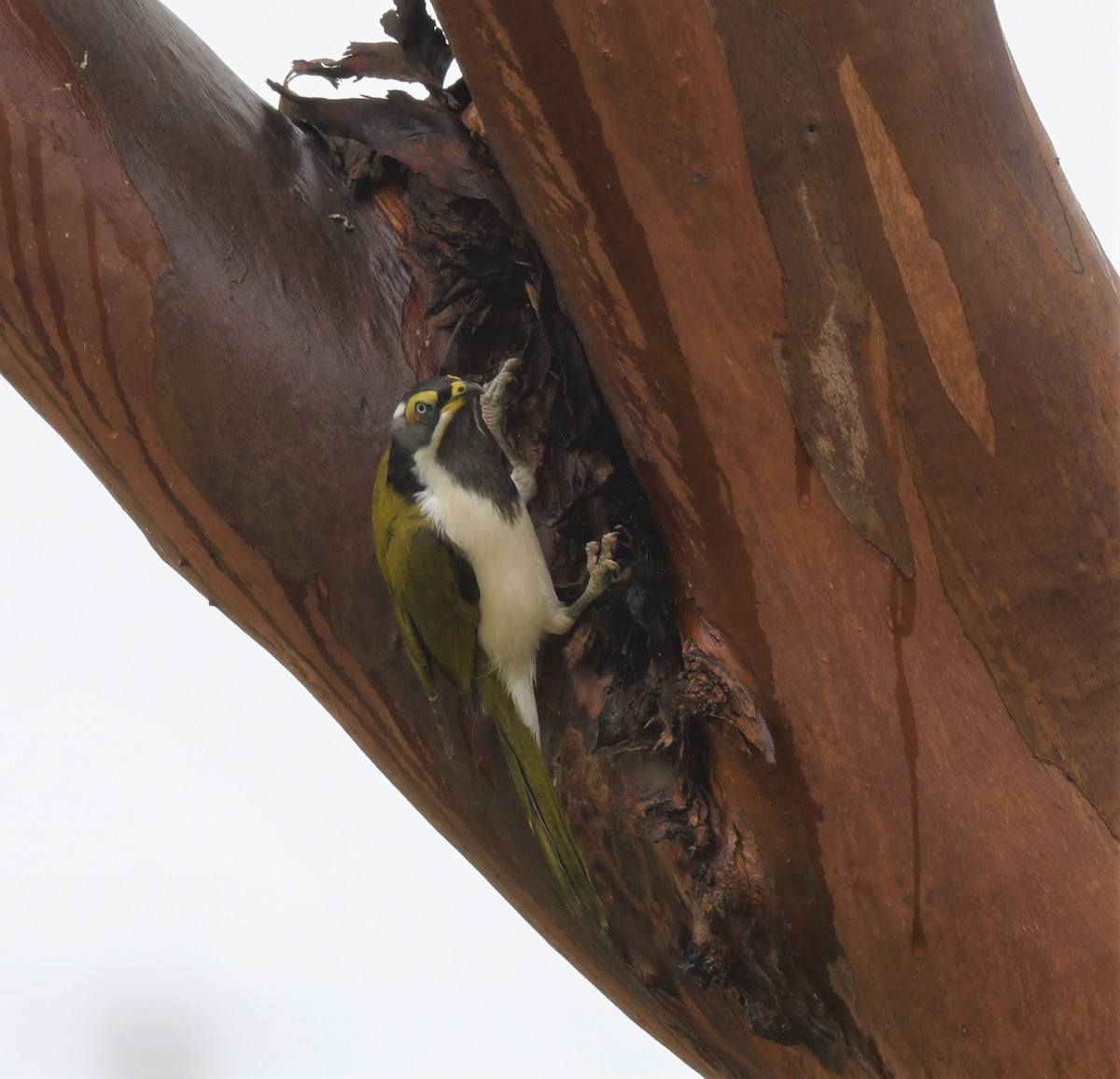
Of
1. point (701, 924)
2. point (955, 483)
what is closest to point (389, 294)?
point (955, 483)

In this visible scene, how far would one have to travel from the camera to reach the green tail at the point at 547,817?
→ 4.98 ft

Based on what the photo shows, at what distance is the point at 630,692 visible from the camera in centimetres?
148

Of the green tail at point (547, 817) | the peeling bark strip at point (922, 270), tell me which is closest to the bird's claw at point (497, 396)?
the green tail at point (547, 817)

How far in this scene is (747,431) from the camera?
4.24 feet

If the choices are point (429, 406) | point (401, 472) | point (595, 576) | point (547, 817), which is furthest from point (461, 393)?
point (547, 817)

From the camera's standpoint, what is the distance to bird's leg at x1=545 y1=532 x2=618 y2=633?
4.93 ft

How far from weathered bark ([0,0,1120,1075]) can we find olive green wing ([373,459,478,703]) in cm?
5

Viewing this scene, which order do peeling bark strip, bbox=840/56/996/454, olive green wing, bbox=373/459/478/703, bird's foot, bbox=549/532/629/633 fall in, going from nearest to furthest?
peeling bark strip, bbox=840/56/996/454, bird's foot, bbox=549/532/629/633, olive green wing, bbox=373/459/478/703

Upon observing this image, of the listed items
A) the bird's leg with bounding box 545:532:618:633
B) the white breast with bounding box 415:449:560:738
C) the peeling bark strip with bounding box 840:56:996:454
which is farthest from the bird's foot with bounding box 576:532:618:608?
the peeling bark strip with bounding box 840:56:996:454

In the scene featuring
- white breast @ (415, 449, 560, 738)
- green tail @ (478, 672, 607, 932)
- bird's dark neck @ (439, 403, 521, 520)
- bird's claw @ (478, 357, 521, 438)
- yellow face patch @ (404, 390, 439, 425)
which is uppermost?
yellow face patch @ (404, 390, 439, 425)

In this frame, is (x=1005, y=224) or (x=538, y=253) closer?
(x=1005, y=224)

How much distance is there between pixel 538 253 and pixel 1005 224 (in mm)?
525

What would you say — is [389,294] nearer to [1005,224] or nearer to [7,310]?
[7,310]

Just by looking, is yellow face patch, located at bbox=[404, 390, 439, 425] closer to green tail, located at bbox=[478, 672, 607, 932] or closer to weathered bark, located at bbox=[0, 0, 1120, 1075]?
weathered bark, located at bbox=[0, 0, 1120, 1075]
